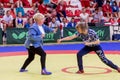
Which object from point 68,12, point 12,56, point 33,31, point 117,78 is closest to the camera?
point 117,78

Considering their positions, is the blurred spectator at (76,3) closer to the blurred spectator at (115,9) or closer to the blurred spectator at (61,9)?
the blurred spectator at (61,9)

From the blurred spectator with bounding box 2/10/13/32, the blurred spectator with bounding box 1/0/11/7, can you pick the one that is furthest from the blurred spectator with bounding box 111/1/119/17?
the blurred spectator with bounding box 2/10/13/32

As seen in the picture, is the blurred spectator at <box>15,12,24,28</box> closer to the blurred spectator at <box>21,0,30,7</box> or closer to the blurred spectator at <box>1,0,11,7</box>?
the blurred spectator at <box>1,0,11,7</box>

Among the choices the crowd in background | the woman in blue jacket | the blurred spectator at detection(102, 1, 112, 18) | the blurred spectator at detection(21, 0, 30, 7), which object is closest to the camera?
the woman in blue jacket

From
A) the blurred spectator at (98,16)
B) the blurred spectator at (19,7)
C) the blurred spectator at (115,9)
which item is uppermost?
the blurred spectator at (19,7)

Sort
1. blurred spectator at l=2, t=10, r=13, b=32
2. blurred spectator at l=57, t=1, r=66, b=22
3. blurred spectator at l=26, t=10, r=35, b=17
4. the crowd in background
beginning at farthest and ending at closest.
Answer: blurred spectator at l=57, t=1, r=66, b=22 → blurred spectator at l=26, t=10, r=35, b=17 → the crowd in background → blurred spectator at l=2, t=10, r=13, b=32

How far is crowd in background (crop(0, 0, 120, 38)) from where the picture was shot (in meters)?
20.5

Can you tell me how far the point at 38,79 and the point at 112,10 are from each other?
1619cm

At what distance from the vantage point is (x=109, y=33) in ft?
69.6

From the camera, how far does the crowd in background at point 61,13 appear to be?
20453 mm

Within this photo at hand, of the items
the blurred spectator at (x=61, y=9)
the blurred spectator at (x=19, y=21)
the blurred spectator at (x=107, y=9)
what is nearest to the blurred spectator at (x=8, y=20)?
the blurred spectator at (x=19, y=21)

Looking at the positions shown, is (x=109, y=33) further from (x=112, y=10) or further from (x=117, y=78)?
(x=117, y=78)

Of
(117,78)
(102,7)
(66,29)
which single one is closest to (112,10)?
(102,7)

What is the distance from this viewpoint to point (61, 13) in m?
22.5
